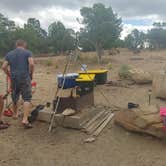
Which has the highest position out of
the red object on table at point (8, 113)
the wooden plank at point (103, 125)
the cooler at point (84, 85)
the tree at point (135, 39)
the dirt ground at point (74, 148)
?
the tree at point (135, 39)

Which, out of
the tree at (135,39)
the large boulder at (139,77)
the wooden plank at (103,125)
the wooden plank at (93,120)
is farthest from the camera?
the tree at (135,39)

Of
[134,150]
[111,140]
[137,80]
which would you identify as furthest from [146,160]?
[137,80]

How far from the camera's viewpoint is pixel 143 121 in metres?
5.10

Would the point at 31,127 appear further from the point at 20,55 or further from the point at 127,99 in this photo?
the point at 127,99

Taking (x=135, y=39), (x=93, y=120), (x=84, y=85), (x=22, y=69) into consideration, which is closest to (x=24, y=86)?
(x=22, y=69)

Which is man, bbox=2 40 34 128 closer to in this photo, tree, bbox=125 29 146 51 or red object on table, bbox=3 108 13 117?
red object on table, bbox=3 108 13 117

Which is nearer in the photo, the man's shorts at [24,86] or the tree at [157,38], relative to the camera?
the man's shorts at [24,86]

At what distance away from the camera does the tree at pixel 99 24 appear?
24.0 meters

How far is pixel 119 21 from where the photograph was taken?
25219 mm

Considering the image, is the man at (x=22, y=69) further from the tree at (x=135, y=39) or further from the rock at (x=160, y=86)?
the tree at (x=135, y=39)

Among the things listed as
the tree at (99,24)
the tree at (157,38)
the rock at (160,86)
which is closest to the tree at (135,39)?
the tree at (157,38)

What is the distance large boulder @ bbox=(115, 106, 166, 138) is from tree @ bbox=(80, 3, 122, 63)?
18136 mm

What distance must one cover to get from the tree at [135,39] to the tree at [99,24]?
111 feet

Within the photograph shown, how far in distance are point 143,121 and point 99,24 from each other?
19675mm
